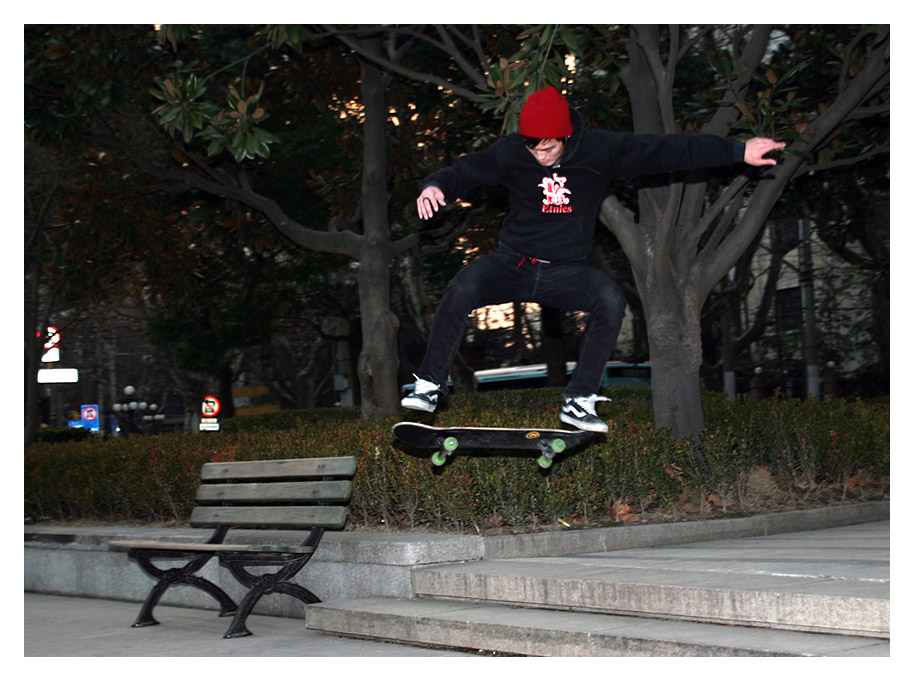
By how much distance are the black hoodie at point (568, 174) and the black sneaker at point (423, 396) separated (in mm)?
952

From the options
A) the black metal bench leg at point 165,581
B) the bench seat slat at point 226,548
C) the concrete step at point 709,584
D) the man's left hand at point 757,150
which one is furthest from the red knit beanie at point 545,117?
the black metal bench leg at point 165,581

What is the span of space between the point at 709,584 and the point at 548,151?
100 inches

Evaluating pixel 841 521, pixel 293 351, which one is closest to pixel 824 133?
pixel 841 521

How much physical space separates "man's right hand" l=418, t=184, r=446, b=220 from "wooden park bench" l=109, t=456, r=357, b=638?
239 cm

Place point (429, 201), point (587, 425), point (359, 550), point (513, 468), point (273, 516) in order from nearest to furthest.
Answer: point (429, 201)
point (587, 425)
point (359, 550)
point (273, 516)
point (513, 468)

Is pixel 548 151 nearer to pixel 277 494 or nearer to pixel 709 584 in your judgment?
pixel 709 584

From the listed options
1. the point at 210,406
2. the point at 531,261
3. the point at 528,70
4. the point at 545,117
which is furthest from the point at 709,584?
the point at 210,406

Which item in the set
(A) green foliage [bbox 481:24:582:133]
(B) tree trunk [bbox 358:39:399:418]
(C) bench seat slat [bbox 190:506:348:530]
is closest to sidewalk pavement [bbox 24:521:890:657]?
(C) bench seat slat [bbox 190:506:348:530]

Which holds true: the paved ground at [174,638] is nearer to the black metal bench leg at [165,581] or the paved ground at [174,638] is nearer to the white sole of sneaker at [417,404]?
the black metal bench leg at [165,581]

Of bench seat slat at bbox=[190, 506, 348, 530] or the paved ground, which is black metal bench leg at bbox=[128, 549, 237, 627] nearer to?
the paved ground

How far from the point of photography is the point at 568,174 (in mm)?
6012

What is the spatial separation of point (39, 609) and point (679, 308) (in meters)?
6.45

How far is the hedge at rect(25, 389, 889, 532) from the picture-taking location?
824 centimetres
